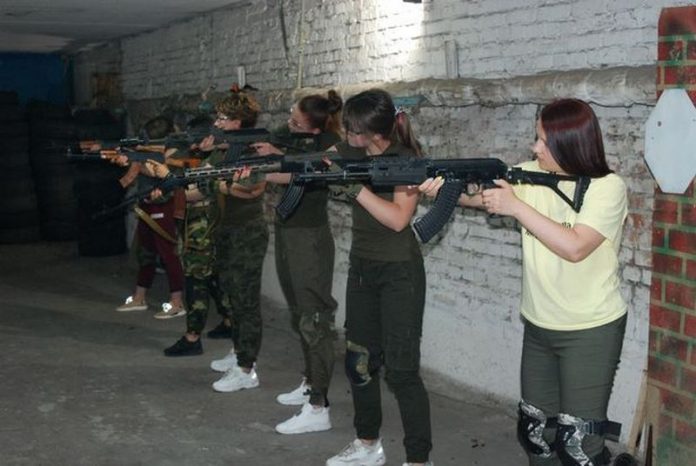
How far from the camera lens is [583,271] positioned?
315 centimetres

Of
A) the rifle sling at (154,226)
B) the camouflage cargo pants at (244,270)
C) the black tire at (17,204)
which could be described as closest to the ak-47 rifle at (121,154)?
the camouflage cargo pants at (244,270)

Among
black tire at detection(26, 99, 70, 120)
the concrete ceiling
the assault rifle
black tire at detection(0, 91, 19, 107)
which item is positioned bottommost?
the assault rifle

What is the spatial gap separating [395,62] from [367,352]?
2647mm

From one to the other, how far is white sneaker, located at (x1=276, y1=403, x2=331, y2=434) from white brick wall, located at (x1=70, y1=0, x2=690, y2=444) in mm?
1038

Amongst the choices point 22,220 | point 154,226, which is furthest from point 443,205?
point 22,220

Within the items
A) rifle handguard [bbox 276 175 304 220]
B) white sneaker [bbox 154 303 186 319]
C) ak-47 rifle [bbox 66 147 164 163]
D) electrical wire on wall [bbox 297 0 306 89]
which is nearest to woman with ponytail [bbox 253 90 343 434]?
rifle handguard [bbox 276 175 304 220]

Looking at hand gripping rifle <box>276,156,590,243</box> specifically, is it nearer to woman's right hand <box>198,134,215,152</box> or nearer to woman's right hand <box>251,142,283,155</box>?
woman's right hand <box>251,142,283,155</box>

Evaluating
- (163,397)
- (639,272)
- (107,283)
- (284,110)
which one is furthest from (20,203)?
(639,272)

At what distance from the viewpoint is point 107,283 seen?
9.30 metres

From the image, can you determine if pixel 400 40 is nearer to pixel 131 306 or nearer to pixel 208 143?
pixel 208 143

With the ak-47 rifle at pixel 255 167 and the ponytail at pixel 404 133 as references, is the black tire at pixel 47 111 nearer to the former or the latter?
the ak-47 rifle at pixel 255 167

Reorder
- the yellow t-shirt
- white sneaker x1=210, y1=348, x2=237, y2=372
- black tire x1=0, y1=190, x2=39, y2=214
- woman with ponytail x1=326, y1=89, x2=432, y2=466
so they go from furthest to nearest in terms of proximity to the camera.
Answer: black tire x1=0, y1=190, x2=39, y2=214, white sneaker x1=210, y1=348, x2=237, y2=372, woman with ponytail x1=326, y1=89, x2=432, y2=466, the yellow t-shirt

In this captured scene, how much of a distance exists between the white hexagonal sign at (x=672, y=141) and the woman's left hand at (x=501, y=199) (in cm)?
99

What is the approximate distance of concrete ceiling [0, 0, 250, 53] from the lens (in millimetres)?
8430
